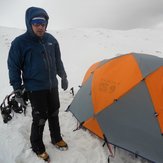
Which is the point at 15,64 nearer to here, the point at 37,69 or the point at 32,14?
the point at 37,69

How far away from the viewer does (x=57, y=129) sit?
3.52 meters

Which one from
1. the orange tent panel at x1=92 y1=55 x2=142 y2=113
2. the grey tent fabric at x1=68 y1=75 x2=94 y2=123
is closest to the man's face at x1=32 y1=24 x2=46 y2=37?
the orange tent panel at x1=92 y1=55 x2=142 y2=113

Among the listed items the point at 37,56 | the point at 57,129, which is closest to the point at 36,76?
the point at 37,56

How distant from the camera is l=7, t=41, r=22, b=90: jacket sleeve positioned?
282 cm

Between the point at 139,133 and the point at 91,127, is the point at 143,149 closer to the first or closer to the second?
the point at 139,133

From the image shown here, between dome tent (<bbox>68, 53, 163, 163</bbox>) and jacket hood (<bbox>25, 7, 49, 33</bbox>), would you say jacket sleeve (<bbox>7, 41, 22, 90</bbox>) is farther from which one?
dome tent (<bbox>68, 53, 163, 163</bbox>)

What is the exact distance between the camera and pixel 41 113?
10.3 ft

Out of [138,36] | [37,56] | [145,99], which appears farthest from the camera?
[138,36]

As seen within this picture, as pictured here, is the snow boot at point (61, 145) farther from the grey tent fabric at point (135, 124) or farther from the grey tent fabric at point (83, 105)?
the grey tent fabric at point (135, 124)

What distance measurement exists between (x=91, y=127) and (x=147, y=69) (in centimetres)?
150

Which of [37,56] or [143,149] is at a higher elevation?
[37,56]

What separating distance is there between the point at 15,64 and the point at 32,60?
242 mm

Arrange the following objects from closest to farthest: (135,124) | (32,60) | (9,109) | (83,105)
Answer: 1. (32,60)
2. (135,124)
3. (83,105)
4. (9,109)

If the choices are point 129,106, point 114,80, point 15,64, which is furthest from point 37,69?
point 129,106
